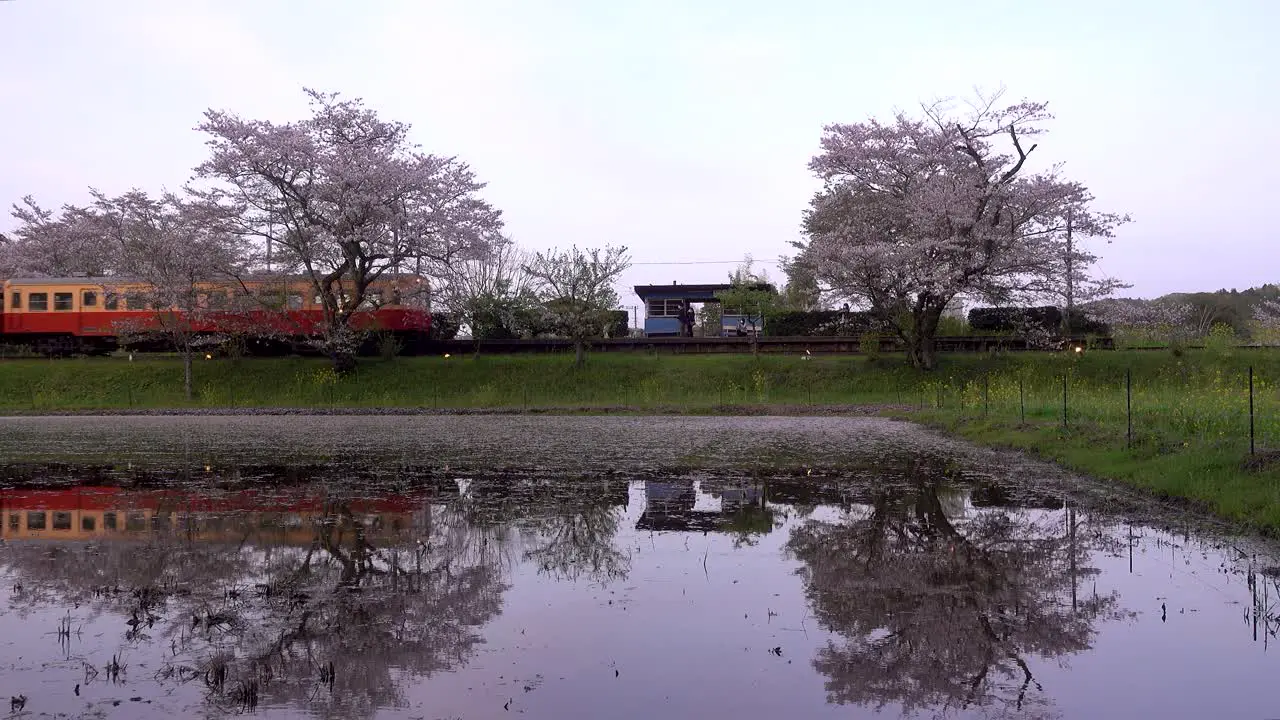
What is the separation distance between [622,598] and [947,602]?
2.26m

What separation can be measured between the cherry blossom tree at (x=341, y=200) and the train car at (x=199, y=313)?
1.37 m

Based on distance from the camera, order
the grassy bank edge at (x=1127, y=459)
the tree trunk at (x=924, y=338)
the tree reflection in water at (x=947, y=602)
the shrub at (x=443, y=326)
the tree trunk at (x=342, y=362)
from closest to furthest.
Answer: the tree reflection in water at (x=947, y=602)
the grassy bank edge at (x=1127, y=459)
the tree trunk at (x=924, y=338)
the tree trunk at (x=342, y=362)
the shrub at (x=443, y=326)

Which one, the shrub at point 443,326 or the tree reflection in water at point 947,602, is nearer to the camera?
the tree reflection in water at point 947,602

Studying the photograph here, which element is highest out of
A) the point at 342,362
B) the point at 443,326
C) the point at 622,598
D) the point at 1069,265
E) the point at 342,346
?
the point at 1069,265

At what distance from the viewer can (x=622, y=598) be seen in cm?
741

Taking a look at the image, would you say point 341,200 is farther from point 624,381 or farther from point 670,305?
point 670,305

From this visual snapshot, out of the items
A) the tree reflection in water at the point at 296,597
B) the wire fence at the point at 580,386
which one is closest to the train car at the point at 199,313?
the wire fence at the point at 580,386

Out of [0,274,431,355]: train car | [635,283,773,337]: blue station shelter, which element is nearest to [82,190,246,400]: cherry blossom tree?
[0,274,431,355]: train car

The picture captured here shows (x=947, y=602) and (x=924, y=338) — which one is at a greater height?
(x=924, y=338)

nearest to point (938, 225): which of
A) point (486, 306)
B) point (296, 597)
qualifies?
point (486, 306)

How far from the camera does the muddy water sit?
17.5ft

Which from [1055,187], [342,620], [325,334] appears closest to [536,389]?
[325,334]

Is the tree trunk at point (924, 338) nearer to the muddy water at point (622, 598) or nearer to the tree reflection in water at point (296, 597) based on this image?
the muddy water at point (622, 598)

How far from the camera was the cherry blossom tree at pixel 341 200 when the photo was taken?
34250 millimetres
